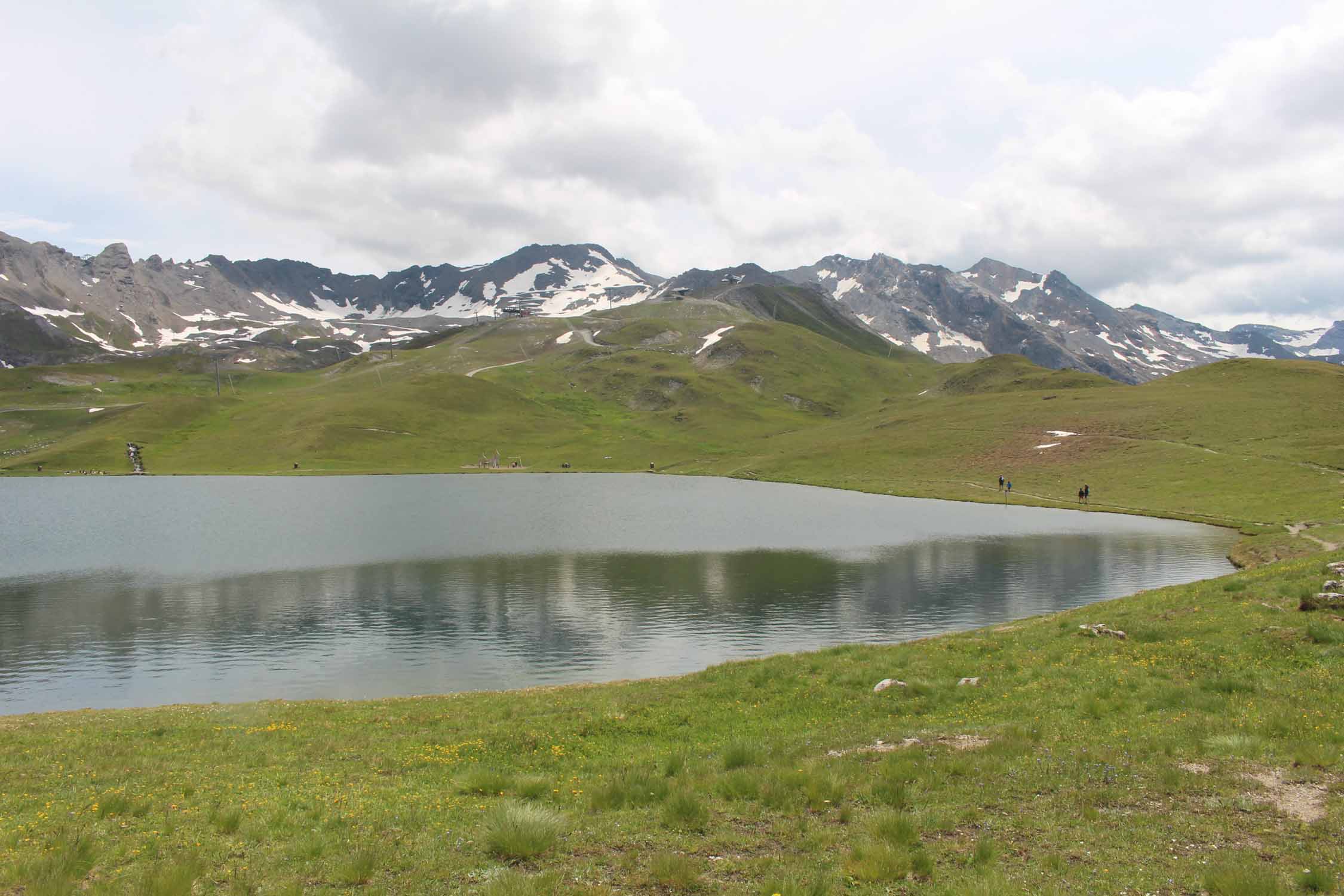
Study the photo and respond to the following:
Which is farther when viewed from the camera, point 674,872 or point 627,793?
point 627,793

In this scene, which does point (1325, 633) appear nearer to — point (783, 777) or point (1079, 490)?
point (783, 777)

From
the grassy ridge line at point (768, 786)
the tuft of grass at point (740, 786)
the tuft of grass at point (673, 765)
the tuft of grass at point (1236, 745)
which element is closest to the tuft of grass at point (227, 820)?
the grassy ridge line at point (768, 786)

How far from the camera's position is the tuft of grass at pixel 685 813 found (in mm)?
14297

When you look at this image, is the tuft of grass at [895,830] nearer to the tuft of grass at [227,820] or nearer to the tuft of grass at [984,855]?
the tuft of grass at [984,855]

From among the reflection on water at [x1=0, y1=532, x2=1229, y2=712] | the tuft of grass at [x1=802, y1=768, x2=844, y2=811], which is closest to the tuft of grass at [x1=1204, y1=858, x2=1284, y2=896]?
the tuft of grass at [x1=802, y1=768, x2=844, y2=811]

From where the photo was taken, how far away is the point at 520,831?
43.7 ft

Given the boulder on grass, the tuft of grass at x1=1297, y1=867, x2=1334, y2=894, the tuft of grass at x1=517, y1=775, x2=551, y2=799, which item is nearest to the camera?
the tuft of grass at x1=1297, y1=867, x2=1334, y2=894

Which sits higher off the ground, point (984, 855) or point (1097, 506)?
point (984, 855)

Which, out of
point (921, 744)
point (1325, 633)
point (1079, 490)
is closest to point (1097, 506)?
point (1079, 490)

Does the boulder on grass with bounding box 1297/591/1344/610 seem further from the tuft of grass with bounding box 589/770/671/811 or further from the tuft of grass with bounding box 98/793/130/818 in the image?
the tuft of grass with bounding box 98/793/130/818

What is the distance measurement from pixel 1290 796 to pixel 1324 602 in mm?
17391

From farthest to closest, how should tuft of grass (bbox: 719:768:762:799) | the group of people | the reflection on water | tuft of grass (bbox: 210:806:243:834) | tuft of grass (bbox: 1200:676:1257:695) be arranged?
the group of people, the reflection on water, tuft of grass (bbox: 1200:676:1257:695), tuft of grass (bbox: 719:768:762:799), tuft of grass (bbox: 210:806:243:834)

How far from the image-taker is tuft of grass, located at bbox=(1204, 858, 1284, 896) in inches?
409

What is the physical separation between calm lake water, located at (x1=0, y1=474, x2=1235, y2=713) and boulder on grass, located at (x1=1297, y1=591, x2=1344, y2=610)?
21048mm
